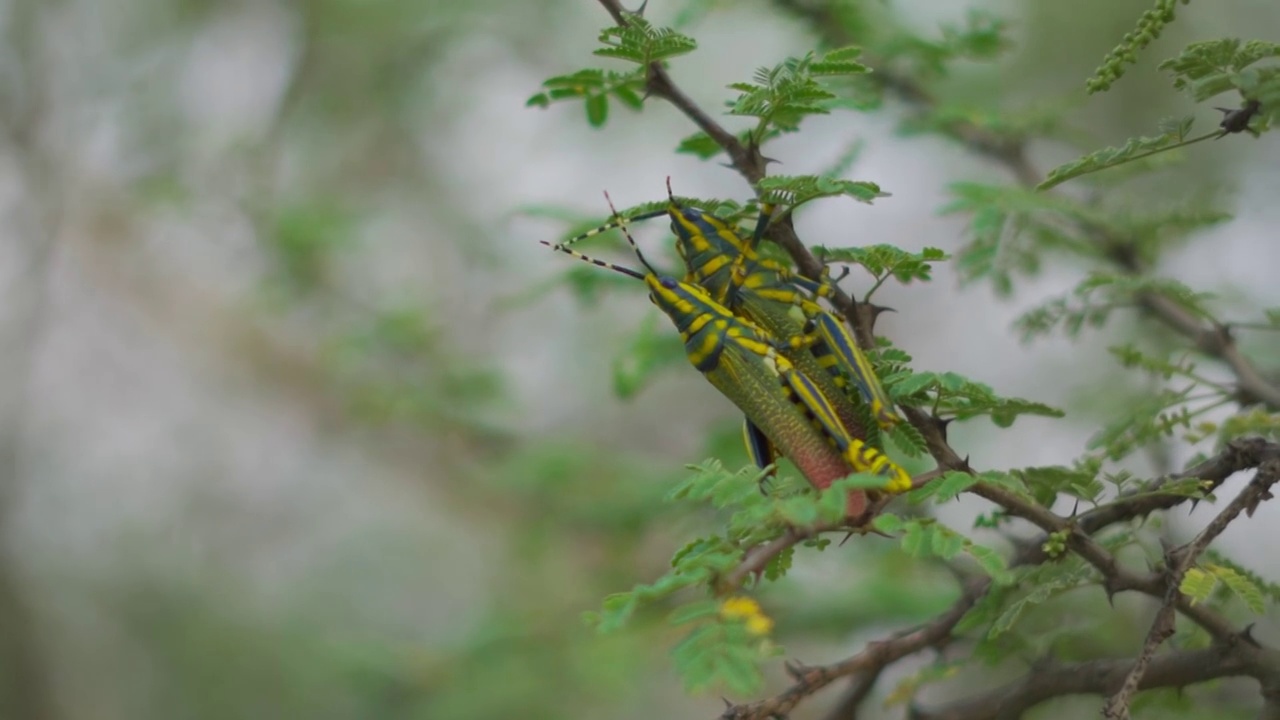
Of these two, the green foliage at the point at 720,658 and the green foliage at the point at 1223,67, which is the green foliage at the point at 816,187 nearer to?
the green foliage at the point at 1223,67

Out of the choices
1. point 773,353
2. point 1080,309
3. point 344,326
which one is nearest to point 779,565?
point 773,353

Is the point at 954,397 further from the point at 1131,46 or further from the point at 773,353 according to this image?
the point at 1131,46

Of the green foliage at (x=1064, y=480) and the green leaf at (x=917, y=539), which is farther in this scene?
the green foliage at (x=1064, y=480)

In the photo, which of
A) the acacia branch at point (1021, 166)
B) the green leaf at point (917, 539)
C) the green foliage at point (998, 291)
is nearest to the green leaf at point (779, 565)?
the green foliage at point (998, 291)

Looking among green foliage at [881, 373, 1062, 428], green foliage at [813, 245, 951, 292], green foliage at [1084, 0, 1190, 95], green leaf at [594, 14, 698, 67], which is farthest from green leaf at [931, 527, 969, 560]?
green leaf at [594, 14, 698, 67]

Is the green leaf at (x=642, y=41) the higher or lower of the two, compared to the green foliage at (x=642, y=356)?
lower

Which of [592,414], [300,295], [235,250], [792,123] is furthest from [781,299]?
[592,414]

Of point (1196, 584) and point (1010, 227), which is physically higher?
point (1010, 227)
